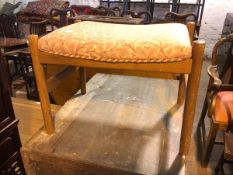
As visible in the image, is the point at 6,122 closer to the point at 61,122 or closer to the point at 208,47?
the point at 61,122

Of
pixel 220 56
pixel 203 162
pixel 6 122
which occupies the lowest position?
pixel 203 162

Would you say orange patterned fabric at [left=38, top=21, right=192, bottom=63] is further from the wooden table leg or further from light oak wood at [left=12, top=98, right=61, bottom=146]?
light oak wood at [left=12, top=98, right=61, bottom=146]

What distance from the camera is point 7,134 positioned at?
3.13ft

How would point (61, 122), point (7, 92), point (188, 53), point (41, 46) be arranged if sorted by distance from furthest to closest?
point (61, 122) < point (7, 92) < point (41, 46) < point (188, 53)

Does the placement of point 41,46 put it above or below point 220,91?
above

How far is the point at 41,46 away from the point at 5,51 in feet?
7.47

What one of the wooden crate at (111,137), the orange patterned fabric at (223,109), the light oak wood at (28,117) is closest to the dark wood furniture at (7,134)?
the wooden crate at (111,137)

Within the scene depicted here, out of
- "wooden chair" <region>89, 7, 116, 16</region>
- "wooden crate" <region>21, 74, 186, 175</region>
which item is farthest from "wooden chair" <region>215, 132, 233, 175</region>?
"wooden chair" <region>89, 7, 116, 16</region>

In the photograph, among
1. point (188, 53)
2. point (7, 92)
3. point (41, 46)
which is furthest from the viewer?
point (7, 92)

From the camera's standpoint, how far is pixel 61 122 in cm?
111

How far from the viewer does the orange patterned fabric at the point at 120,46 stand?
695 millimetres

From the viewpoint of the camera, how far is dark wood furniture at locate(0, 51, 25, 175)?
3.00 ft

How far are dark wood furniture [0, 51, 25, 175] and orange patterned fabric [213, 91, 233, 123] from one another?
40.1 inches

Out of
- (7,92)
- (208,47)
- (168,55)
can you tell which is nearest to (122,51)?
(168,55)
